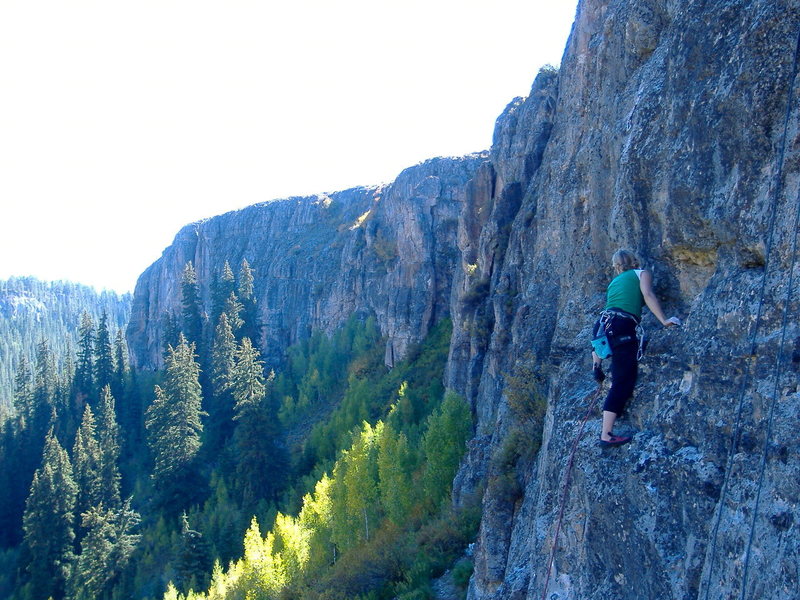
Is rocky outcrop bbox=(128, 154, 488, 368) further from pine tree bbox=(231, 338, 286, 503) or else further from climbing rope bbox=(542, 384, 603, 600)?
climbing rope bbox=(542, 384, 603, 600)

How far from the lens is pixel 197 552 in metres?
28.5

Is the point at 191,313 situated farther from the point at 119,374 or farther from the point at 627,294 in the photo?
the point at 627,294

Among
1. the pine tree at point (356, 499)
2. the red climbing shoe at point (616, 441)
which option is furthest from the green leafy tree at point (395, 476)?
the red climbing shoe at point (616, 441)

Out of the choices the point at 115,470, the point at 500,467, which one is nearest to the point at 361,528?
the point at 500,467

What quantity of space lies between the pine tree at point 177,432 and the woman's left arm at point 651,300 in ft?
117

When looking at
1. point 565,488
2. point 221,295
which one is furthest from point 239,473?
point 565,488

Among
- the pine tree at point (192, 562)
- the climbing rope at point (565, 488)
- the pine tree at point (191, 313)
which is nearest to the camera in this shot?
the climbing rope at point (565, 488)

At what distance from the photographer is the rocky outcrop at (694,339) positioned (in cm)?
460

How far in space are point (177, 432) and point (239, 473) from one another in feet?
18.8

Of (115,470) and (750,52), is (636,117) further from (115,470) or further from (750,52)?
(115,470)

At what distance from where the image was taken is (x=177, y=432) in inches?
1506

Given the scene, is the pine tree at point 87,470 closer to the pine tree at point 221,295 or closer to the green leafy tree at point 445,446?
the pine tree at point 221,295

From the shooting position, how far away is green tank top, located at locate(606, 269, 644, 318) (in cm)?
627

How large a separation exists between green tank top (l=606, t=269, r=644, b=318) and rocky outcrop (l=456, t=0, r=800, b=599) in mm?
358
